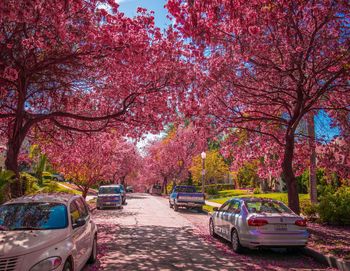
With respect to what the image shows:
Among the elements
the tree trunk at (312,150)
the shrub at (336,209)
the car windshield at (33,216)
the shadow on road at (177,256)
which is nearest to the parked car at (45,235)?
the car windshield at (33,216)

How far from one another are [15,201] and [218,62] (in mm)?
8097

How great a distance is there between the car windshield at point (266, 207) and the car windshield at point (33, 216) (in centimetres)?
536

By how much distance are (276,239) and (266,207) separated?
1256mm

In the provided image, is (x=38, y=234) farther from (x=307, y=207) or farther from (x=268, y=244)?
(x=307, y=207)

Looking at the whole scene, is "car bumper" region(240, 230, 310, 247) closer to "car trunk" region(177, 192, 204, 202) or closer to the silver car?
the silver car

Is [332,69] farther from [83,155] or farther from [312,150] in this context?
[83,155]

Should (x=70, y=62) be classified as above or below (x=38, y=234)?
above

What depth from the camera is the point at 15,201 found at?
737 centimetres

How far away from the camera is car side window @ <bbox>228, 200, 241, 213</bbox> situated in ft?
35.0

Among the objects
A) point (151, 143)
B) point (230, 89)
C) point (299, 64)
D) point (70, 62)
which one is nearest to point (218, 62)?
point (230, 89)

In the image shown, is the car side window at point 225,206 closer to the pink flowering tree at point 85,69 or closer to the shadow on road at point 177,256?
the shadow on road at point 177,256

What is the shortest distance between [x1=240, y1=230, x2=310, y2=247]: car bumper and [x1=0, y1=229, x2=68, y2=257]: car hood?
503 centimetres

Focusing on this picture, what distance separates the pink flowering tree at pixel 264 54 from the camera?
9.22 meters

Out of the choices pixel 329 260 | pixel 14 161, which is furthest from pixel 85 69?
pixel 329 260
